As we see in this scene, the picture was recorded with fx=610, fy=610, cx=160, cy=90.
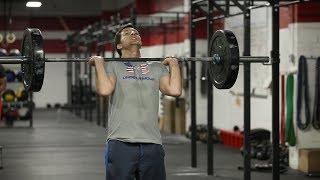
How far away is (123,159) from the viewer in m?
2.87

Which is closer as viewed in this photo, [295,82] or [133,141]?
[133,141]

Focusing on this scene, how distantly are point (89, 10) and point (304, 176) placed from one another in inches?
516

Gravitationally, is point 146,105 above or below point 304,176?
above

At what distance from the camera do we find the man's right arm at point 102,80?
2.85 meters

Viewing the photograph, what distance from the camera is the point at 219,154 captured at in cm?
818

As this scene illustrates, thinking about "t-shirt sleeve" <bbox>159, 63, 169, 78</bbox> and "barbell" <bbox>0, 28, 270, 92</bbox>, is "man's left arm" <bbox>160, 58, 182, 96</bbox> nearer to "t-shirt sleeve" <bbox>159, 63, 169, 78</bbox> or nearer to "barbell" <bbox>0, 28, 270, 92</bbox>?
"t-shirt sleeve" <bbox>159, 63, 169, 78</bbox>

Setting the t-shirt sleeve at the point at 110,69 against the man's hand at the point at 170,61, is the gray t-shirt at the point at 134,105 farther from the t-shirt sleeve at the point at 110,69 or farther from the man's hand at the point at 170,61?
the man's hand at the point at 170,61

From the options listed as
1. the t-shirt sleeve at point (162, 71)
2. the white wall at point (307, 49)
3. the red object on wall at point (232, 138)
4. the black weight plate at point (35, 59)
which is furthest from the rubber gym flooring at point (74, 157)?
the t-shirt sleeve at point (162, 71)

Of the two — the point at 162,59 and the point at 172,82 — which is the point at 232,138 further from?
the point at 172,82

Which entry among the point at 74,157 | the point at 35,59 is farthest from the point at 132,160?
the point at 74,157

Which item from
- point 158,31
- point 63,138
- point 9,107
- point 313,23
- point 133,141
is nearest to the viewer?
point 133,141

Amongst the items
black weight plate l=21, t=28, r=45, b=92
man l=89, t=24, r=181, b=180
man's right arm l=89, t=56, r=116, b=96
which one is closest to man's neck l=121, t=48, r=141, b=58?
man l=89, t=24, r=181, b=180

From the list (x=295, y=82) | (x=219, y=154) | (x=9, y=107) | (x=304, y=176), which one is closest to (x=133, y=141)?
(x=304, y=176)

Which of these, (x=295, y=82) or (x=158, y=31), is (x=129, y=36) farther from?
(x=158, y=31)
